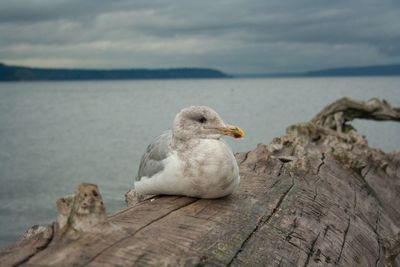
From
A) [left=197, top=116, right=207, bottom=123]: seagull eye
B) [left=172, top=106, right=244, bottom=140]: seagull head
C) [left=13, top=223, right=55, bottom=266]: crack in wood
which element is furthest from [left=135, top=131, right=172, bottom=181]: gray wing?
[left=13, top=223, right=55, bottom=266]: crack in wood

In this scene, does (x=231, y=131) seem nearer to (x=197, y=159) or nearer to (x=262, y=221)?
(x=197, y=159)

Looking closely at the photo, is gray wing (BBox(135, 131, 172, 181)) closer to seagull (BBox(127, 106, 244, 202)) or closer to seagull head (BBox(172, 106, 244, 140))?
seagull (BBox(127, 106, 244, 202))

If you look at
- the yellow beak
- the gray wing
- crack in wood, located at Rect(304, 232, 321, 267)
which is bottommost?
crack in wood, located at Rect(304, 232, 321, 267)

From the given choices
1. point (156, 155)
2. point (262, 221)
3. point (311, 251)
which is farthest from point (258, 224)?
point (156, 155)

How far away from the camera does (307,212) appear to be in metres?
5.28

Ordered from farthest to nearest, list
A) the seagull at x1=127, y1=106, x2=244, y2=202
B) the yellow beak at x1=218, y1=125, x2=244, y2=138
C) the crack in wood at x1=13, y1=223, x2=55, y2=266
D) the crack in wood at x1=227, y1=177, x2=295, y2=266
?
the yellow beak at x1=218, y1=125, x2=244, y2=138, the seagull at x1=127, y1=106, x2=244, y2=202, the crack in wood at x1=227, y1=177, x2=295, y2=266, the crack in wood at x1=13, y1=223, x2=55, y2=266

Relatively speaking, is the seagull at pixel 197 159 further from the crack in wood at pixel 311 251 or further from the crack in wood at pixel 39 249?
the crack in wood at pixel 39 249

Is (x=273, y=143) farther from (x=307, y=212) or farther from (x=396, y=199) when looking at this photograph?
(x=307, y=212)

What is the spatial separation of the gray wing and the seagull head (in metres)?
0.30

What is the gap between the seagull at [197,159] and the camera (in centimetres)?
493

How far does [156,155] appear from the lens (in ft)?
18.0

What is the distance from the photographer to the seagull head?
16.7 feet

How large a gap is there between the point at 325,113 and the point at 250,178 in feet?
23.1

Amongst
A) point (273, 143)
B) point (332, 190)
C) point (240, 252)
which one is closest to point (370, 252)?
point (332, 190)
